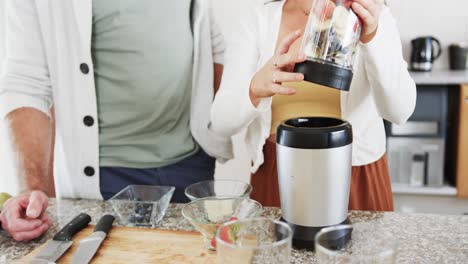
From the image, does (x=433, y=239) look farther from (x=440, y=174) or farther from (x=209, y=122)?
(x=440, y=174)

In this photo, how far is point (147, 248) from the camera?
83 cm

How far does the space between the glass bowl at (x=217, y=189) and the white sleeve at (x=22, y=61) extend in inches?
20.1

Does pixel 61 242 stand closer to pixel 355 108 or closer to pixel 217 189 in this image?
pixel 217 189

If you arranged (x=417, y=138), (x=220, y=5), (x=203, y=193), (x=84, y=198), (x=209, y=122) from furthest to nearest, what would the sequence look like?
1. (x=220, y=5)
2. (x=417, y=138)
3. (x=209, y=122)
4. (x=84, y=198)
5. (x=203, y=193)

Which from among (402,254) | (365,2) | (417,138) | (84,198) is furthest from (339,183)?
(417,138)

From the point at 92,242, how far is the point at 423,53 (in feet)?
7.30

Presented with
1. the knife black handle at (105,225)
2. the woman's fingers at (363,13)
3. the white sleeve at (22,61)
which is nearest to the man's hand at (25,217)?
the knife black handle at (105,225)

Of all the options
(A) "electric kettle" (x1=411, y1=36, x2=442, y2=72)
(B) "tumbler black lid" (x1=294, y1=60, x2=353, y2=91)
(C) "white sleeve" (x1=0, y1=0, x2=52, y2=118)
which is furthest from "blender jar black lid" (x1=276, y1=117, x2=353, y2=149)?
(A) "electric kettle" (x1=411, y1=36, x2=442, y2=72)

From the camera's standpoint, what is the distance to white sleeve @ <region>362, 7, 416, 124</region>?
89cm

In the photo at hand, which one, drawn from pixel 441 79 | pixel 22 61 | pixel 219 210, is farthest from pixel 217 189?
pixel 441 79

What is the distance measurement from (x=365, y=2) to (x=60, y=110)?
826 millimetres

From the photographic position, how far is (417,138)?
2.40 m

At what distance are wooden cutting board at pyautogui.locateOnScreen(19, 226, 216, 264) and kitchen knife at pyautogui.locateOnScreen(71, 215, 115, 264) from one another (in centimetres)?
1

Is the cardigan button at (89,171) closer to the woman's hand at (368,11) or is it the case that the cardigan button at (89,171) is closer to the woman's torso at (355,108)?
the woman's torso at (355,108)
